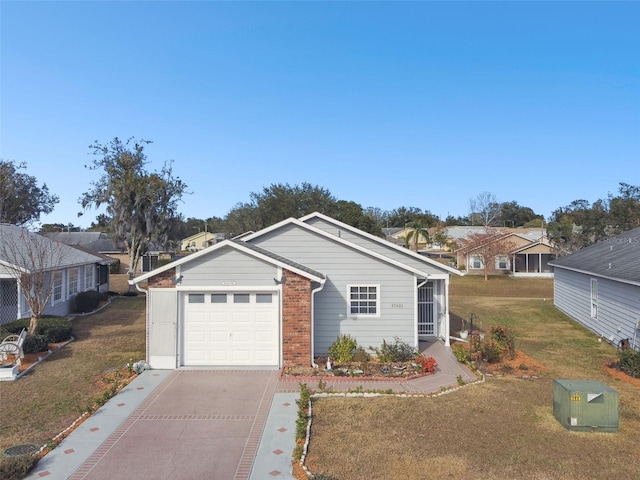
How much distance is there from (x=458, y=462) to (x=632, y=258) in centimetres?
1386

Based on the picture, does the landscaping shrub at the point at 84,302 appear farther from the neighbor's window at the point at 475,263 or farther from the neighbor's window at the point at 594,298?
the neighbor's window at the point at 475,263

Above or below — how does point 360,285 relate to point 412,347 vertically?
above

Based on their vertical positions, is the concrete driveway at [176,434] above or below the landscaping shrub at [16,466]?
below

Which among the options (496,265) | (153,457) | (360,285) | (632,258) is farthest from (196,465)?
(496,265)

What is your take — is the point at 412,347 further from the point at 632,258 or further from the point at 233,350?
the point at 632,258

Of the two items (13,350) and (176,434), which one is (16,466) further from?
(13,350)

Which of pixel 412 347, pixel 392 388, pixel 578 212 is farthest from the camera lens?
pixel 578 212

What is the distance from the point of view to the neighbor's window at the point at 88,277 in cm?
2702

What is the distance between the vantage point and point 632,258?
55.5 ft

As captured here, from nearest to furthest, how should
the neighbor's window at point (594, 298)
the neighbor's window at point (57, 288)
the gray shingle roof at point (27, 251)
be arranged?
the gray shingle roof at point (27, 251) → the neighbor's window at point (594, 298) → the neighbor's window at point (57, 288)

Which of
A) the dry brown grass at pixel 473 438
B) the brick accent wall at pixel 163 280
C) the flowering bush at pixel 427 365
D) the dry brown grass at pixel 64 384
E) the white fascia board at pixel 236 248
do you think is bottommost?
the dry brown grass at pixel 473 438

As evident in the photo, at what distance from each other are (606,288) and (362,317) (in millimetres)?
10555

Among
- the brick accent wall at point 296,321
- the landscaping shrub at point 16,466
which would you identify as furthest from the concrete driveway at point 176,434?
the brick accent wall at point 296,321

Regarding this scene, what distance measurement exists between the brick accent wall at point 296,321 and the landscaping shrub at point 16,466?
661 cm
